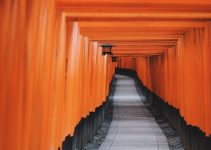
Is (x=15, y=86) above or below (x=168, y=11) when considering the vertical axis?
below

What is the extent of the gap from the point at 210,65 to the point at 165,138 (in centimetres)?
590

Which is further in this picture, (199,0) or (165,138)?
(165,138)

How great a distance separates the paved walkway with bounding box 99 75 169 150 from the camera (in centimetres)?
1155

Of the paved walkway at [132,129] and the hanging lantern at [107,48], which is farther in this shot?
the hanging lantern at [107,48]

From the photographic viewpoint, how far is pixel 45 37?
4.17 m

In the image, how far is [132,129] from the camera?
14680 millimetres

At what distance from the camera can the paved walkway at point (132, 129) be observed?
11.6m

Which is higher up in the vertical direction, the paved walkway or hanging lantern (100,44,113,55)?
hanging lantern (100,44,113,55)

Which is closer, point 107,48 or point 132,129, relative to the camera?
point 107,48

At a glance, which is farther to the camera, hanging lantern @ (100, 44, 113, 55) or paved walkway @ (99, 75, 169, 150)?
hanging lantern @ (100, 44, 113, 55)

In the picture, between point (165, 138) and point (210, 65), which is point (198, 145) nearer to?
point (210, 65)

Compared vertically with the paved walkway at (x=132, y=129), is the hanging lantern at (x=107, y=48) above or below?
above

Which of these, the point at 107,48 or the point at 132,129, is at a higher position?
the point at 107,48

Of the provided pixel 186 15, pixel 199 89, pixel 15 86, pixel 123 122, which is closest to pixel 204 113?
pixel 199 89
